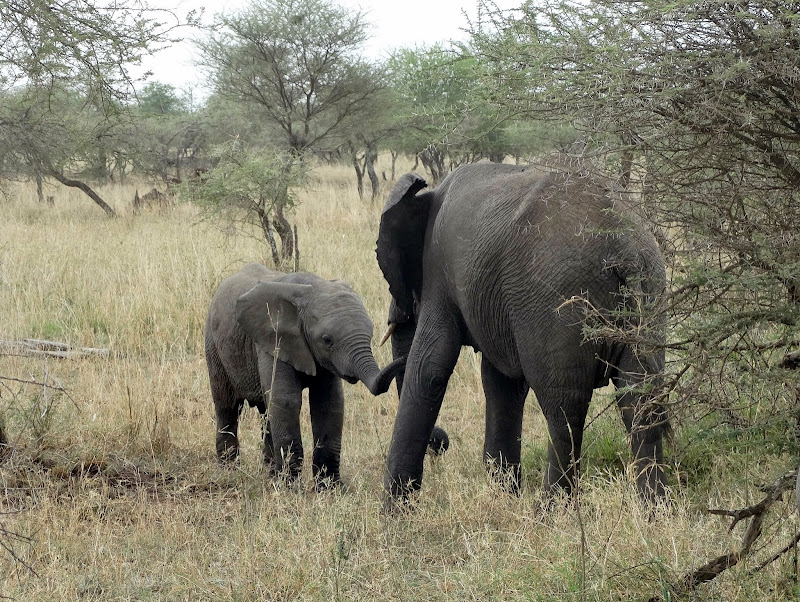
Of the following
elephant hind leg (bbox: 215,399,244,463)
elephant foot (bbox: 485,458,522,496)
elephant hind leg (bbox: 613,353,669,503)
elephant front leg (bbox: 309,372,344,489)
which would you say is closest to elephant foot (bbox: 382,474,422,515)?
elephant foot (bbox: 485,458,522,496)

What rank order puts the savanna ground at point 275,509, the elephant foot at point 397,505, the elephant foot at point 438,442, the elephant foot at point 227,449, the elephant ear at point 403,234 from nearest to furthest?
the savanna ground at point 275,509 → the elephant foot at point 397,505 → the elephant ear at point 403,234 → the elephant foot at point 438,442 → the elephant foot at point 227,449

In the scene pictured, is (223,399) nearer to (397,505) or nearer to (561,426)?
(397,505)

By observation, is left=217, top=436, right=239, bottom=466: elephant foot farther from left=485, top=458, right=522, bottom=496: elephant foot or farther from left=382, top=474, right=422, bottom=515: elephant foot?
left=485, top=458, right=522, bottom=496: elephant foot

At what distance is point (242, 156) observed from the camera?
13.1 meters

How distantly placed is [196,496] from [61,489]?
73 centimetres

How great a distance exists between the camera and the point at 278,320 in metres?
5.39

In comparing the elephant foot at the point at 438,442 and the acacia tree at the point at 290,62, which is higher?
the acacia tree at the point at 290,62

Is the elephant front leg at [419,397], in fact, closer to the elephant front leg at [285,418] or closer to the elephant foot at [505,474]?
the elephant foot at [505,474]

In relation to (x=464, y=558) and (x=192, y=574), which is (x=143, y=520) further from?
(x=464, y=558)

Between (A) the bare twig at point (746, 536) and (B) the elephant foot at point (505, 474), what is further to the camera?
(B) the elephant foot at point (505, 474)

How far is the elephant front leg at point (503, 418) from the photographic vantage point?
5.06m

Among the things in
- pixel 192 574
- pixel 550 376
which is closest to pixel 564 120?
pixel 550 376

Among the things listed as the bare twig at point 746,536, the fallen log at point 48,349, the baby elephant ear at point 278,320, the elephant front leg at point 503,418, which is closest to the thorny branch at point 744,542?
the bare twig at point 746,536

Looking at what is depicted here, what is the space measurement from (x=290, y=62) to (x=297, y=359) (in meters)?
14.0
